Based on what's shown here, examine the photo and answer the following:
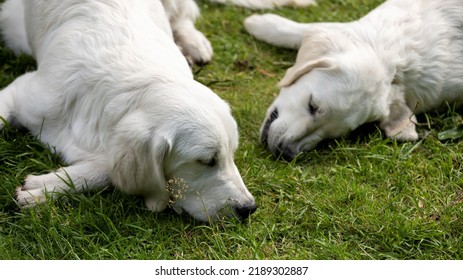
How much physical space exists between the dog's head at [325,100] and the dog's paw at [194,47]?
1.09 metres

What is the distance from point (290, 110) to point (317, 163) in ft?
1.59

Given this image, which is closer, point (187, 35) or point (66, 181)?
point (66, 181)

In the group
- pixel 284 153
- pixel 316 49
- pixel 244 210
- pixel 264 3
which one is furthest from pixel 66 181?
pixel 264 3

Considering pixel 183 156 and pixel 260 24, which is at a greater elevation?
pixel 183 156

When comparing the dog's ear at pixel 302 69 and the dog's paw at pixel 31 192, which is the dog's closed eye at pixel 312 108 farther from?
the dog's paw at pixel 31 192

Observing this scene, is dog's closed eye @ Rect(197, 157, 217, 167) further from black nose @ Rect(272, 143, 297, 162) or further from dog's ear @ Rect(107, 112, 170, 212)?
black nose @ Rect(272, 143, 297, 162)

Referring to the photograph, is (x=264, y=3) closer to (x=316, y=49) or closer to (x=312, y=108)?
(x=316, y=49)

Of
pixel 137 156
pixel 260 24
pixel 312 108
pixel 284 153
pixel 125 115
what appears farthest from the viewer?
pixel 260 24

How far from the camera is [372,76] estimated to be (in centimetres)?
584

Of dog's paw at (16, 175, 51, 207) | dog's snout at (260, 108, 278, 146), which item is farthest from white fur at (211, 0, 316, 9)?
dog's paw at (16, 175, 51, 207)

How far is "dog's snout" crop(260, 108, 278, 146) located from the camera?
586 cm

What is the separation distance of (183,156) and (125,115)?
47cm

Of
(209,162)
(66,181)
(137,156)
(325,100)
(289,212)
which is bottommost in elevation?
(289,212)

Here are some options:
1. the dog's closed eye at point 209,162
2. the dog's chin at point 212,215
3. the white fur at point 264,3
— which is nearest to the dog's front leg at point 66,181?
the dog's chin at point 212,215
